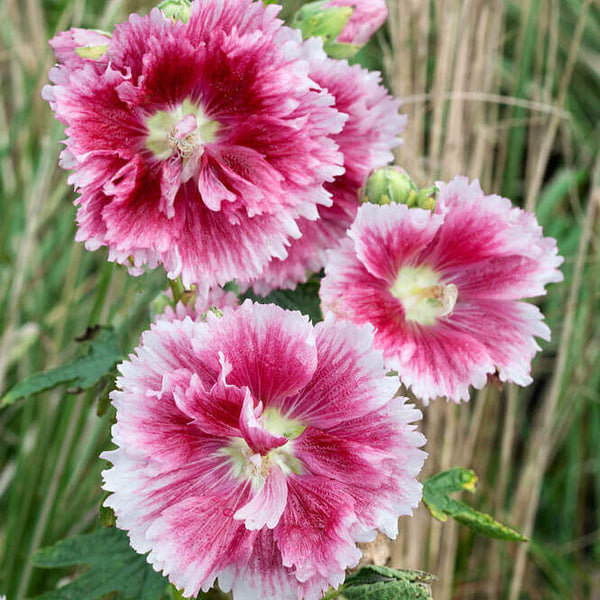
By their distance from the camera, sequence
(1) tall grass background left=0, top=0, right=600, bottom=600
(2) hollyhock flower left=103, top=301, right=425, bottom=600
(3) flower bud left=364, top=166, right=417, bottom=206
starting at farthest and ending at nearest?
1. (1) tall grass background left=0, top=0, right=600, bottom=600
2. (3) flower bud left=364, top=166, right=417, bottom=206
3. (2) hollyhock flower left=103, top=301, right=425, bottom=600

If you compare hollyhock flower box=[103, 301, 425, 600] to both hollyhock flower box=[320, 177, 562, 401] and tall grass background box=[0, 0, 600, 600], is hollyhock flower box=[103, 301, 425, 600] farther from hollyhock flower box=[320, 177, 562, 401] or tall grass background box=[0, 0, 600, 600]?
tall grass background box=[0, 0, 600, 600]

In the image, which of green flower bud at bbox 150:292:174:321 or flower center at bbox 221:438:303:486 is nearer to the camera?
flower center at bbox 221:438:303:486

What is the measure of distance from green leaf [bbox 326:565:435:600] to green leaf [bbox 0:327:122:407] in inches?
8.7

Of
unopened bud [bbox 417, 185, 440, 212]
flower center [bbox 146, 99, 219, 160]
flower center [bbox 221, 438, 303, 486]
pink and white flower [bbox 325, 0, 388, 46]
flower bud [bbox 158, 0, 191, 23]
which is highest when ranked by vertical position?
flower bud [bbox 158, 0, 191, 23]

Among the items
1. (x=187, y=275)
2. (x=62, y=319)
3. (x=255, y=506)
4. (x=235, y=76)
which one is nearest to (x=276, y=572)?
(x=255, y=506)

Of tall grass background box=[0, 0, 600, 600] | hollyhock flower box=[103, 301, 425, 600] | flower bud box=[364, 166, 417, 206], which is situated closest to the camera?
hollyhock flower box=[103, 301, 425, 600]

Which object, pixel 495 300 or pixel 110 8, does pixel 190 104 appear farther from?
pixel 110 8

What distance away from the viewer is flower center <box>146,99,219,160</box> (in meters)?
0.52

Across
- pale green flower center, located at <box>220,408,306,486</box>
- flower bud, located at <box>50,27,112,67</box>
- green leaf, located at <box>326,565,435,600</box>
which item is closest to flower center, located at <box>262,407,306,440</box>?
pale green flower center, located at <box>220,408,306,486</box>

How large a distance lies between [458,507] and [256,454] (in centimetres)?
20

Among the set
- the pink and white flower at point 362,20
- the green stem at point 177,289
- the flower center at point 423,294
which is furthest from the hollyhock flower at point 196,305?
the pink and white flower at point 362,20

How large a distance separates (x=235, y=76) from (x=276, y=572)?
0.91 ft

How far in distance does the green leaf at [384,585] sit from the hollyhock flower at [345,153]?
0.62ft

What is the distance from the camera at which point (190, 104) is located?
1.78ft
